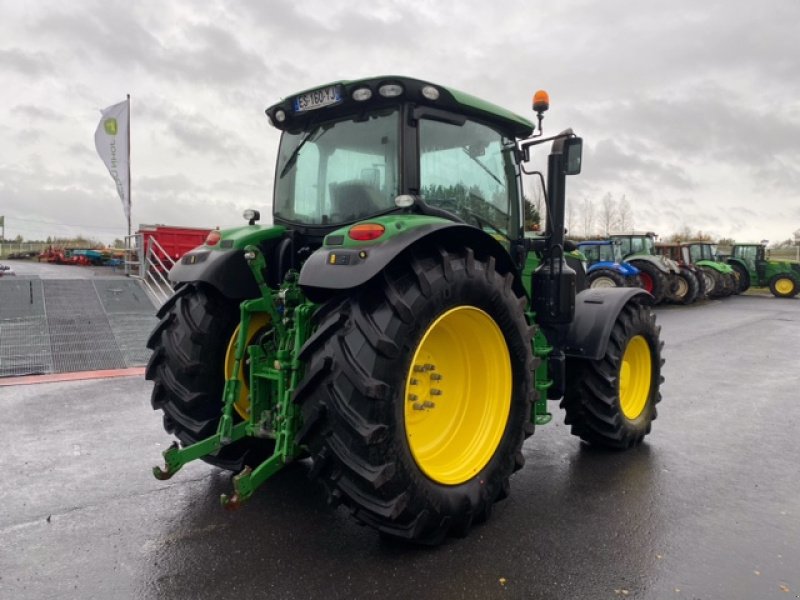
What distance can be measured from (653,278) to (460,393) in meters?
15.2

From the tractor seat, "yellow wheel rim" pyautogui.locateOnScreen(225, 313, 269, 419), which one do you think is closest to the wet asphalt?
"yellow wheel rim" pyautogui.locateOnScreen(225, 313, 269, 419)

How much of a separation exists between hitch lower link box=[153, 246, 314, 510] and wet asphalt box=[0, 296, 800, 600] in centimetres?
40

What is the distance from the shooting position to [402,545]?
288 centimetres

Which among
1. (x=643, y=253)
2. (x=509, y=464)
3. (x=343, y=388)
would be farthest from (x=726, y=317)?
(x=343, y=388)

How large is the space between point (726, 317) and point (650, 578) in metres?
14.1

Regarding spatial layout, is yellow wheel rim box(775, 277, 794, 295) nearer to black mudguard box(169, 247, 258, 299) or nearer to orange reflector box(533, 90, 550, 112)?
orange reflector box(533, 90, 550, 112)

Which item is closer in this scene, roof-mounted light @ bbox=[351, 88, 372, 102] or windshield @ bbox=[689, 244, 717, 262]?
roof-mounted light @ bbox=[351, 88, 372, 102]

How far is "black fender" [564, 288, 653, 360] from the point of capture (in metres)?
4.13

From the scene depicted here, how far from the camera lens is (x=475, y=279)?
9.80ft

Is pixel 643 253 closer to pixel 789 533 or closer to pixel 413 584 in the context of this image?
pixel 789 533

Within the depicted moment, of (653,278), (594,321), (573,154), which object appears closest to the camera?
(573,154)

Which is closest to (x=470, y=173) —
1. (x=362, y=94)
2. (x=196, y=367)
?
(x=362, y=94)

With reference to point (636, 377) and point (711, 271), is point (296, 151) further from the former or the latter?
point (711, 271)

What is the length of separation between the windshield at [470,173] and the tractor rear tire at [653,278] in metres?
14.0
